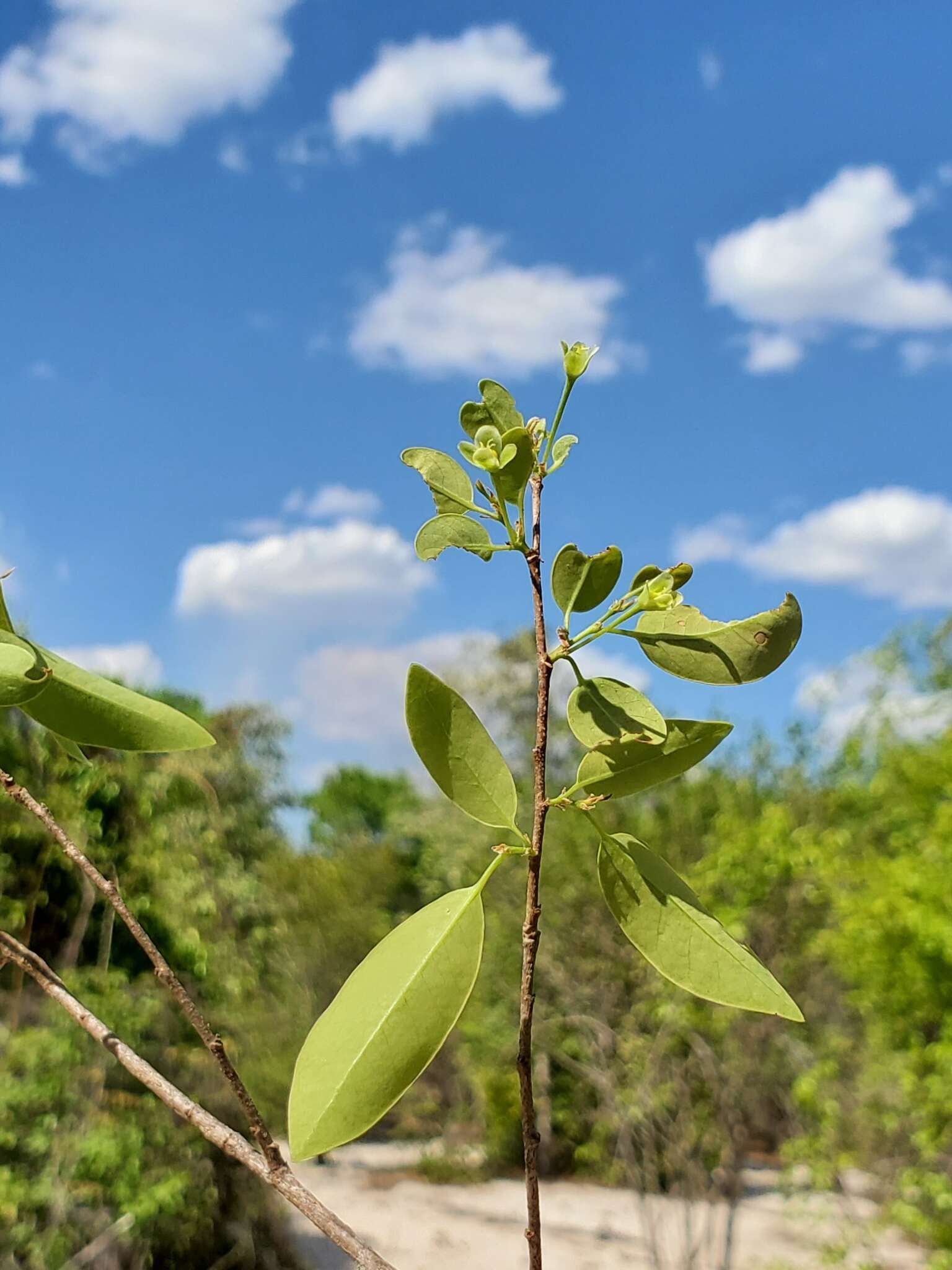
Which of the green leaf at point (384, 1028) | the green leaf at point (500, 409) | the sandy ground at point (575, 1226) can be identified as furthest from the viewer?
the sandy ground at point (575, 1226)

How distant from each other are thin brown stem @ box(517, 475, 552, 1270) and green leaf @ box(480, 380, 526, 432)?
0.20ft

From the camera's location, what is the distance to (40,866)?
405cm

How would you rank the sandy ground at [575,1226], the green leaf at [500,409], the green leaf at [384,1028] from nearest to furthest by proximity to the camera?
the green leaf at [384,1028]
the green leaf at [500,409]
the sandy ground at [575,1226]

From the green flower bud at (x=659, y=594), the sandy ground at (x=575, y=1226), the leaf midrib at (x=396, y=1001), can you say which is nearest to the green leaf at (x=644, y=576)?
the green flower bud at (x=659, y=594)

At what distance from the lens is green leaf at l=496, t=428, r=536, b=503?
0.36m

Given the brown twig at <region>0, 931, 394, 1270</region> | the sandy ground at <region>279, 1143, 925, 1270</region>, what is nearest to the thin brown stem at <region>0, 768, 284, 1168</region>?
the brown twig at <region>0, 931, 394, 1270</region>

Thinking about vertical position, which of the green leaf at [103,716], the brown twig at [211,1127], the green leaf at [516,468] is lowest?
the brown twig at [211,1127]

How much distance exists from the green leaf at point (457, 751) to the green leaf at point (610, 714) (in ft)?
0.10

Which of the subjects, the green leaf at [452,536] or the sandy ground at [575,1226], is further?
the sandy ground at [575,1226]

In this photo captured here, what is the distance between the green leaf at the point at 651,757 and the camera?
357 millimetres

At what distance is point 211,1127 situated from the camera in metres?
0.34

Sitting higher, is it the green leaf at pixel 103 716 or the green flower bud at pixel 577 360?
the green flower bud at pixel 577 360

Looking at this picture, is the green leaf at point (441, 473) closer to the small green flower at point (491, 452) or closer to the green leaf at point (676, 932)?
the small green flower at point (491, 452)

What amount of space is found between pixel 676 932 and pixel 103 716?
20cm
